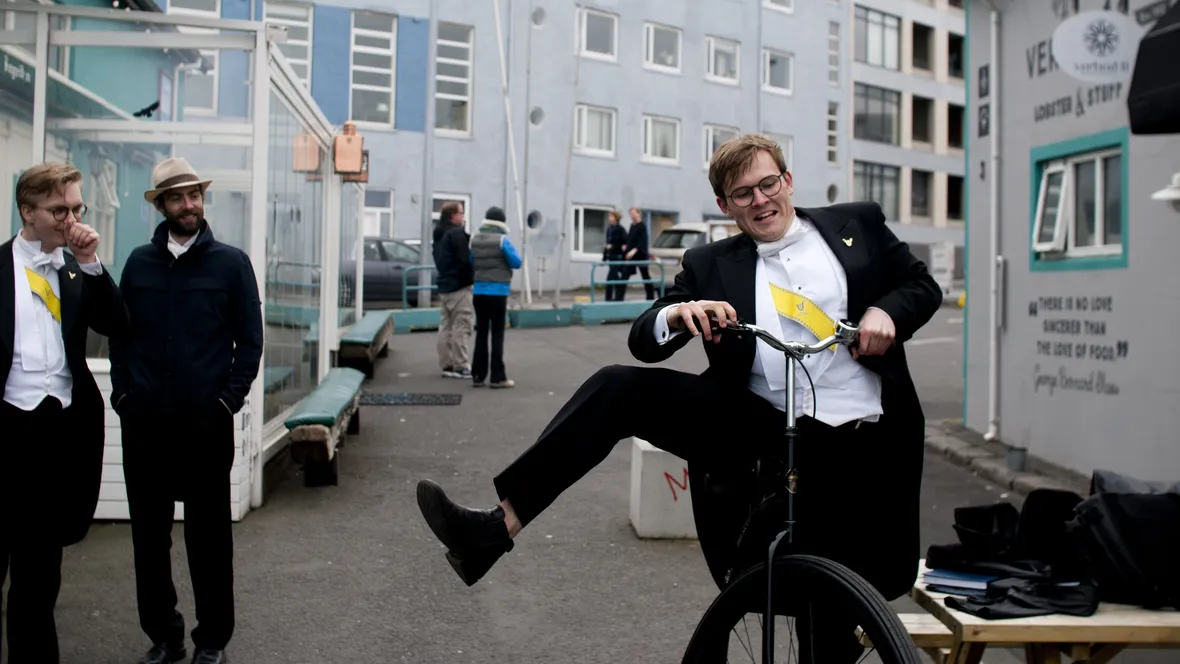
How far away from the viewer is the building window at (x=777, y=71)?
3500cm

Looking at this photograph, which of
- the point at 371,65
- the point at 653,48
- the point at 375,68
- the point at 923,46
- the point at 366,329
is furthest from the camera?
the point at 923,46

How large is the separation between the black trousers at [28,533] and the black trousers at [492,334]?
7.86 m

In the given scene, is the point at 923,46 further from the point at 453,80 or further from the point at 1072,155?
the point at 1072,155

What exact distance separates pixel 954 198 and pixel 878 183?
555 centimetres

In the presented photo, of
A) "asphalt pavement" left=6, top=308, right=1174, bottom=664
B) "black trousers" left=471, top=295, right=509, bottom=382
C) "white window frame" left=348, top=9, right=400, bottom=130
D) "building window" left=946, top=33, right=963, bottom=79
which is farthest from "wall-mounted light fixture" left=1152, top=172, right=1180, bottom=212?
"building window" left=946, top=33, right=963, bottom=79

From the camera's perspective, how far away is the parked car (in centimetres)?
2223

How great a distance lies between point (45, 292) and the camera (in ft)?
13.4

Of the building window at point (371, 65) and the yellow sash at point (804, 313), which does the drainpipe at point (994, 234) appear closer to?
the yellow sash at point (804, 313)

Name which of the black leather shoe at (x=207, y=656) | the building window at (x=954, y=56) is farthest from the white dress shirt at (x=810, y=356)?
the building window at (x=954, y=56)

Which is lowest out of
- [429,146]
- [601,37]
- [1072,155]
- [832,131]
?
[1072,155]

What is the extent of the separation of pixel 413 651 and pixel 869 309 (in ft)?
8.35

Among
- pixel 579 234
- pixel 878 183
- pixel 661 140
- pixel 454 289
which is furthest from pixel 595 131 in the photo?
pixel 454 289

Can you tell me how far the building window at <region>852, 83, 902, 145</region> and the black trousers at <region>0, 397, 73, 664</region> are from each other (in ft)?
140

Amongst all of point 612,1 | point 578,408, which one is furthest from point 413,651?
point 612,1
